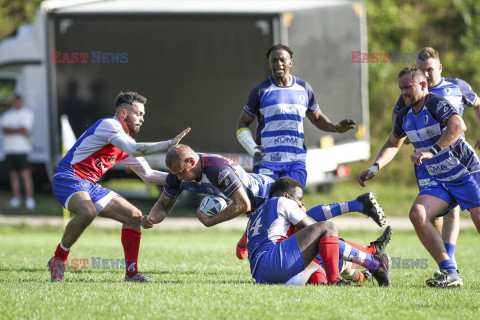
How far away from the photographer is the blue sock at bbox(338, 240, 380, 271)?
667cm

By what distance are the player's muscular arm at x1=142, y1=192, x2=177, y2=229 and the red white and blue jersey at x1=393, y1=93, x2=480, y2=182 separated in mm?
2381

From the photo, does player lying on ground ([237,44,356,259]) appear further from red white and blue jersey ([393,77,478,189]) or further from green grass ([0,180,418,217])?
green grass ([0,180,418,217])

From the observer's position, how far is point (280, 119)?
27.4 feet

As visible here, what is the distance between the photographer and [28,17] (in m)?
24.6

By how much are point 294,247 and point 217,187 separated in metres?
0.93

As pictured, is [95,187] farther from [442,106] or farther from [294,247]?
[442,106]

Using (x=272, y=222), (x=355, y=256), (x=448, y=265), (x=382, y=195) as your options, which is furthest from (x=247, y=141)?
(x=382, y=195)

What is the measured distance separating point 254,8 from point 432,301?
33.7 feet

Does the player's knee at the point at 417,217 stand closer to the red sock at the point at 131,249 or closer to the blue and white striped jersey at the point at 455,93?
the blue and white striped jersey at the point at 455,93

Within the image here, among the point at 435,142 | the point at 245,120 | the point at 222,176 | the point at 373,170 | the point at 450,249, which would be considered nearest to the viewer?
the point at 222,176

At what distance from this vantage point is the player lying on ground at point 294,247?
6.52m

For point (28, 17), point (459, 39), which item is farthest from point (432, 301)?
point (28, 17)

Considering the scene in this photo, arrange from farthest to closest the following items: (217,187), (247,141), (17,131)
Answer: (17,131) → (247,141) → (217,187)

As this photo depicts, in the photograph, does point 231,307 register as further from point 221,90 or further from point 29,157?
point 29,157
